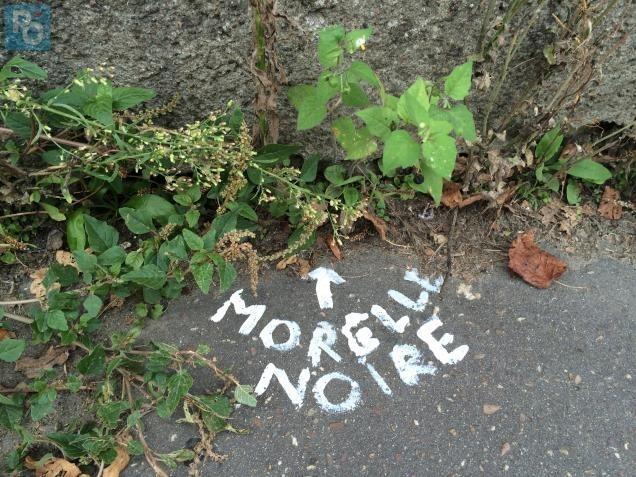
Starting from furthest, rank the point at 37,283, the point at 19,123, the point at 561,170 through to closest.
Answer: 1. the point at 561,170
2. the point at 37,283
3. the point at 19,123

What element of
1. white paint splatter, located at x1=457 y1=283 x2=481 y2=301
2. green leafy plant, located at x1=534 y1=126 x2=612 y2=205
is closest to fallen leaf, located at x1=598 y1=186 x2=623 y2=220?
green leafy plant, located at x1=534 y1=126 x2=612 y2=205

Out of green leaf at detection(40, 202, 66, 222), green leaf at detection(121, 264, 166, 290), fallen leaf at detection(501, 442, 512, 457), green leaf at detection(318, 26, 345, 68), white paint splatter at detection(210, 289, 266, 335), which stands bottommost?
fallen leaf at detection(501, 442, 512, 457)

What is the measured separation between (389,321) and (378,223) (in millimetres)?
464

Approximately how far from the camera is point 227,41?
2.16 m

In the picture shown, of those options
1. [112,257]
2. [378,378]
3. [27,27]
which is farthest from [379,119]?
[27,27]

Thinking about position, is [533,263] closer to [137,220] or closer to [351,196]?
[351,196]

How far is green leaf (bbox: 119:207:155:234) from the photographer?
213 cm

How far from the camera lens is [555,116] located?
2.55 metres

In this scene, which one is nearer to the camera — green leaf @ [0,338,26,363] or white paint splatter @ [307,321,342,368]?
green leaf @ [0,338,26,363]

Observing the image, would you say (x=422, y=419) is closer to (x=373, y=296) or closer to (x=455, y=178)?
(x=373, y=296)

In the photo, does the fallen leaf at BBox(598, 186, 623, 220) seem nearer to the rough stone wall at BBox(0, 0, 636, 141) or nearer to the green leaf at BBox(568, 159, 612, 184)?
the green leaf at BBox(568, 159, 612, 184)

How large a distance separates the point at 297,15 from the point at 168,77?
0.59m

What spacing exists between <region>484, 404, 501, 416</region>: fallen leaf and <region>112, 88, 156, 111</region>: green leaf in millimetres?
1769

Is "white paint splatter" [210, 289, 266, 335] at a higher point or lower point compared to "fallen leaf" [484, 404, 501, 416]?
higher
